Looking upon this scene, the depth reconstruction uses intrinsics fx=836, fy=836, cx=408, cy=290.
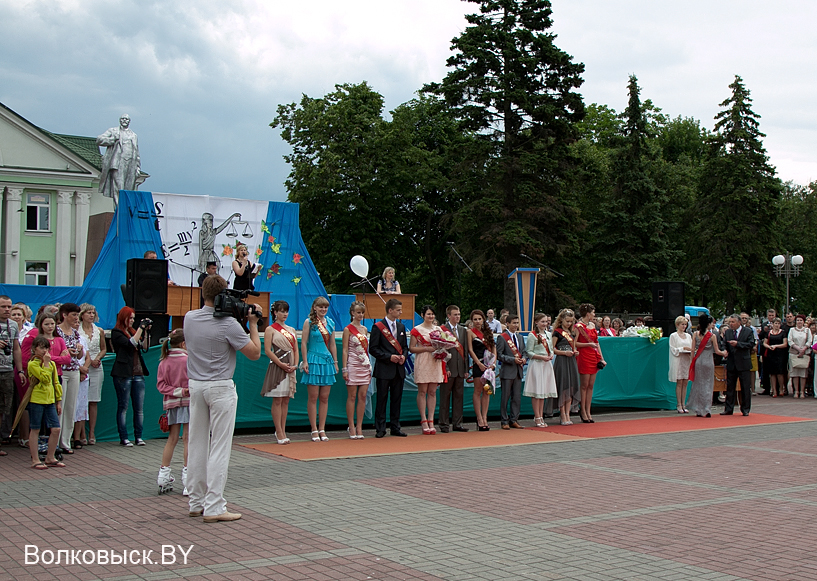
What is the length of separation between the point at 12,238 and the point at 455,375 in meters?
40.2

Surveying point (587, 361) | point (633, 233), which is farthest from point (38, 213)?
point (587, 361)

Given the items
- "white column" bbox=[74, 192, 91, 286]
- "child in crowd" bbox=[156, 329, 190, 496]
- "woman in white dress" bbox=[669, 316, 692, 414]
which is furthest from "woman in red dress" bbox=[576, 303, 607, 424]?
"white column" bbox=[74, 192, 91, 286]

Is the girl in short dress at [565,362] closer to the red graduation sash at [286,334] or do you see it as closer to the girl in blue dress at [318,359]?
the girl in blue dress at [318,359]

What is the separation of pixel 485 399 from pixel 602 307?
31.8 metres

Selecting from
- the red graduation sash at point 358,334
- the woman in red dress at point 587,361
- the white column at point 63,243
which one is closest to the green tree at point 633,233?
the woman in red dress at point 587,361

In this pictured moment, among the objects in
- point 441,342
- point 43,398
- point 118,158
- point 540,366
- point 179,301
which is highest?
point 118,158

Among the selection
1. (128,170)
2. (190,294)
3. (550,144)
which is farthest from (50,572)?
(550,144)

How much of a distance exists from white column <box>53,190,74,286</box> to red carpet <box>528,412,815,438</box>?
39236 millimetres

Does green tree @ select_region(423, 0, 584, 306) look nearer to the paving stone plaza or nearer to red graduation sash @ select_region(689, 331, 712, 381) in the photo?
red graduation sash @ select_region(689, 331, 712, 381)

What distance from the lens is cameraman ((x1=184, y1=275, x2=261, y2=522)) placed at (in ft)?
22.5

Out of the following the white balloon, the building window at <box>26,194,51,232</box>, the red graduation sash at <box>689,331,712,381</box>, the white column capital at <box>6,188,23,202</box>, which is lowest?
the red graduation sash at <box>689,331,712,381</box>

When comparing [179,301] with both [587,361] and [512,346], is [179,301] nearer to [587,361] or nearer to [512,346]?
[512,346]

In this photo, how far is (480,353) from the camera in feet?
43.8

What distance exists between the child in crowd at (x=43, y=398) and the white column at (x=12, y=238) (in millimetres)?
40509
